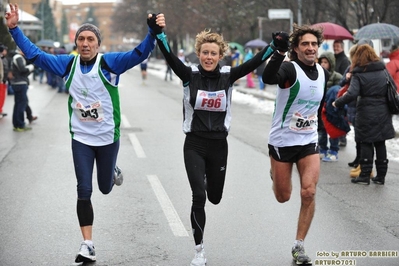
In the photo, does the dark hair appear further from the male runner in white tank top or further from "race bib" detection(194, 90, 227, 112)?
"race bib" detection(194, 90, 227, 112)

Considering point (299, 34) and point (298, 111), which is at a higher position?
point (299, 34)

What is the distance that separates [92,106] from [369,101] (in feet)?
14.9

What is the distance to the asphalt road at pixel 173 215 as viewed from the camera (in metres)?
6.16

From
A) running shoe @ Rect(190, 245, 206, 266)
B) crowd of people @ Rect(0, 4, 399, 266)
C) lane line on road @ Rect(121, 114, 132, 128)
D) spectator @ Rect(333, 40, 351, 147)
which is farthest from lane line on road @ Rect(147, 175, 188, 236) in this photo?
lane line on road @ Rect(121, 114, 132, 128)

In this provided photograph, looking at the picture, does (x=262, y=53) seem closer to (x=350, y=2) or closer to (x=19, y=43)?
(x=19, y=43)

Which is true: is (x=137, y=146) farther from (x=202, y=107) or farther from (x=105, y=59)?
(x=202, y=107)

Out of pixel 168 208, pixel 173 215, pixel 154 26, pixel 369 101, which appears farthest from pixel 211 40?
pixel 369 101

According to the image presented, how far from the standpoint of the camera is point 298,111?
20.1 feet

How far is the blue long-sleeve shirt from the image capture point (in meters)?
5.90

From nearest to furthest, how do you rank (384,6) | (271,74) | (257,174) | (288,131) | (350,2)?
(271,74) < (288,131) < (257,174) < (384,6) < (350,2)

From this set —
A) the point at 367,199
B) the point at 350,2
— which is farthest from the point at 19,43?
the point at 350,2

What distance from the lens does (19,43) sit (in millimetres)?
6078

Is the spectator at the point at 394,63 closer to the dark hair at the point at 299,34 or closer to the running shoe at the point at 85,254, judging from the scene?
the dark hair at the point at 299,34

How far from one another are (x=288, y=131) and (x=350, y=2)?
1997cm
